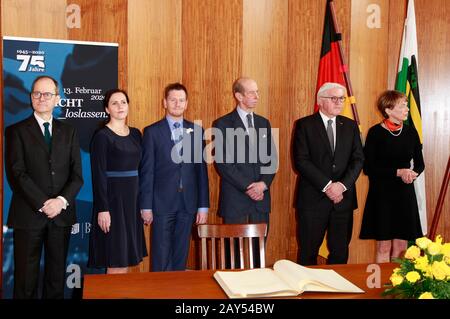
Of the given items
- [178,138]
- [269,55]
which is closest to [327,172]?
[178,138]

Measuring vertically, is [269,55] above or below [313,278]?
above

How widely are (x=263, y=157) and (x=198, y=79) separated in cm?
104

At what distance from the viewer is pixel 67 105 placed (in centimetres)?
449

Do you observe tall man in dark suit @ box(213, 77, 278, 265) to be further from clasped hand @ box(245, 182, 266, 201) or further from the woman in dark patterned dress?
the woman in dark patterned dress

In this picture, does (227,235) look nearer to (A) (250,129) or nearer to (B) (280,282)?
(B) (280,282)

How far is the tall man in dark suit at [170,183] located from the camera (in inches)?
178

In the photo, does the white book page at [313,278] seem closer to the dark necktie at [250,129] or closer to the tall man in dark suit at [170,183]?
the tall man in dark suit at [170,183]

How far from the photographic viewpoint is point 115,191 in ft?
14.1

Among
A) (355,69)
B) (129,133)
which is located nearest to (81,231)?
(129,133)

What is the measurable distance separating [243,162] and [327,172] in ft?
2.26

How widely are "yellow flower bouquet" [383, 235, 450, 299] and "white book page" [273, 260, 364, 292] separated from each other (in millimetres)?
249

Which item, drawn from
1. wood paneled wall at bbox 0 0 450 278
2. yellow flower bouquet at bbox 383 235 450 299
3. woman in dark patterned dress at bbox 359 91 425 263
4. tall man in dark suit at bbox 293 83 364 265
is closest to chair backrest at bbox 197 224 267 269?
yellow flower bouquet at bbox 383 235 450 299
